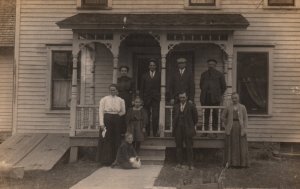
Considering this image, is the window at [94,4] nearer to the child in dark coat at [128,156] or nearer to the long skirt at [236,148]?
the child in dark coat at [128,156]

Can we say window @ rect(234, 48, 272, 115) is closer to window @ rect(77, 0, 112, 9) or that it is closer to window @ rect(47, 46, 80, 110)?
window @ rect(77, 0, 112, 9)

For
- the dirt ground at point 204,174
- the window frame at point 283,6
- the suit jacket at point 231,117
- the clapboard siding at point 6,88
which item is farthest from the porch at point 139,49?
the clapboard siding at point 6,88

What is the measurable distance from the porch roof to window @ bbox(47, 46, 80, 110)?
2092 mm

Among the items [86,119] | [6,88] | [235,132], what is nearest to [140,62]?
[86,119]

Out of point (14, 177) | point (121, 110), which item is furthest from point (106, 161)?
point (14, 177)

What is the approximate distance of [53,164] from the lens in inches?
523

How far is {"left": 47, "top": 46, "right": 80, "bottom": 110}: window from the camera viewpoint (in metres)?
16.5

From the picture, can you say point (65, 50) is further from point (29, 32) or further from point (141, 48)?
point (141, 48)

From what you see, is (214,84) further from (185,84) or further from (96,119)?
(96,119)

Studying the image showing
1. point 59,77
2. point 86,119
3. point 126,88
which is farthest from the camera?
point 59,77

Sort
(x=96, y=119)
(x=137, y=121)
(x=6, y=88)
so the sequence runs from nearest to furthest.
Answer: (x=137, y=121) → (x=96, y=119) → (x=6, y=88)

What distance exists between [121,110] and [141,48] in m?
3.90

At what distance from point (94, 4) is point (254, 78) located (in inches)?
234

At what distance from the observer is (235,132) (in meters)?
13.0
